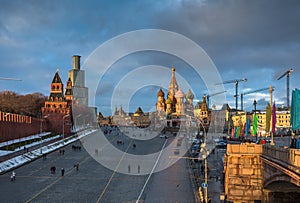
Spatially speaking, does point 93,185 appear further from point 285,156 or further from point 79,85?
point 79,85

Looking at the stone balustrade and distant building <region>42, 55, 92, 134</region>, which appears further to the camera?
distant building <region>42, 55, 92, 134</region>

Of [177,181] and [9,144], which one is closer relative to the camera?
[177,181]

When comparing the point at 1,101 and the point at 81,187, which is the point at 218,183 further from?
the point at 1,101

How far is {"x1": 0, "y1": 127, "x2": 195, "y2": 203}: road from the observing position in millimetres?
23172

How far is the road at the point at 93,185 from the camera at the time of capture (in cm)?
2317

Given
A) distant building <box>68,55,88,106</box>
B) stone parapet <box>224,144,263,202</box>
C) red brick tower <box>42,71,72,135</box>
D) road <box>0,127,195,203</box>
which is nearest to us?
stone parapet <box>224,144,263,202</box>

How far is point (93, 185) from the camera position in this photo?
27484 millimetres

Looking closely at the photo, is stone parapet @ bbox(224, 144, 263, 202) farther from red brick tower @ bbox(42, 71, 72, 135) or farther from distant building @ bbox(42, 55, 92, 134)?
red brick tower @ bbox(42, 71, 72, 135)

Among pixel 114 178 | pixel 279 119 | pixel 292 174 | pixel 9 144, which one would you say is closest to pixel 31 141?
pixel 9 144

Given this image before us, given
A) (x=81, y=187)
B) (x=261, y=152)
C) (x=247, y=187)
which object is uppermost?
(x=261, y=152)

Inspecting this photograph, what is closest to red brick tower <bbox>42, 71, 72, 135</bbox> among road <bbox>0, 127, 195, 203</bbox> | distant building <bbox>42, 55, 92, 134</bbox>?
distant building <bbox>42, 55, 92, 134</bbox>

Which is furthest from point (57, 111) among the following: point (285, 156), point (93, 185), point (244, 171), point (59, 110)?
point (285, 156)

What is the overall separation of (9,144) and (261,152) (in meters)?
39.8

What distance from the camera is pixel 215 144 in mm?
58906
